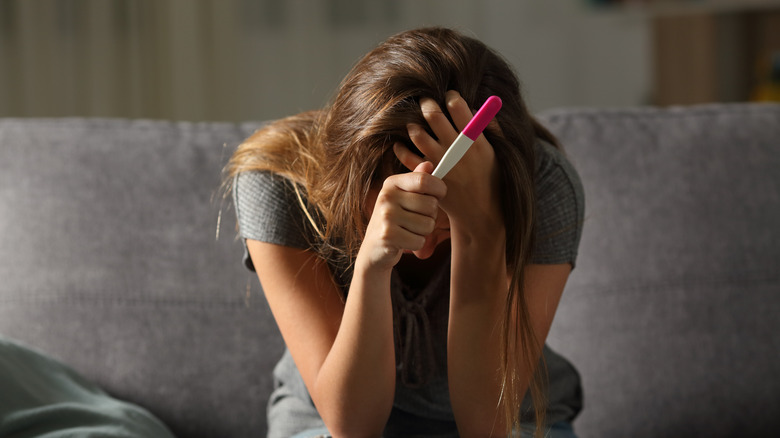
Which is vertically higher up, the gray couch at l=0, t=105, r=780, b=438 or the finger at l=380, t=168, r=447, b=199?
the finger at l=380, t=168, r=447, b=199

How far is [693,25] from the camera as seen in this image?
2.51 meters

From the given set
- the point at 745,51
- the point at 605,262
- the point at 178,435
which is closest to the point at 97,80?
the point at 178,435

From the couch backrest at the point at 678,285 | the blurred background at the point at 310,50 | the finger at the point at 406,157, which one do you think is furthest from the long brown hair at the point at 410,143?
the blurred background at the point at 310,50

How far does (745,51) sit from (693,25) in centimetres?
29

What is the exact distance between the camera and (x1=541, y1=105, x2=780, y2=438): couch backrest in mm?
1011

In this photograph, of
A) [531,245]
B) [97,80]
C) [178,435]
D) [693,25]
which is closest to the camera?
[531,245]

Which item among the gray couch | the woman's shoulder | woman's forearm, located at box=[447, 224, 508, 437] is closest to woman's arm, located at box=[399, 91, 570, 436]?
woman's forearm, located at box=[447, 224, 508, 437]

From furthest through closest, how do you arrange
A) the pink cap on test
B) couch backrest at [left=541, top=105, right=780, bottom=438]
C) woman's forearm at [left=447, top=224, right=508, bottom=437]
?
1. couch backrest at [left=541, top=105, right=780, bottom=438]
2. woman's forearm at [left=447, top=224, right=508, bottom=437]
3. the pink cap on test

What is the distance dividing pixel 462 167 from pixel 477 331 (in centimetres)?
18

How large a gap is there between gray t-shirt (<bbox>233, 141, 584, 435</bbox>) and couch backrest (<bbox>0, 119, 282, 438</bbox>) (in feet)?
0.60

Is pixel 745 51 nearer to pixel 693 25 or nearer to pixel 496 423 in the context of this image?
pixel 693 25

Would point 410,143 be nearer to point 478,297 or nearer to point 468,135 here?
point 468,135

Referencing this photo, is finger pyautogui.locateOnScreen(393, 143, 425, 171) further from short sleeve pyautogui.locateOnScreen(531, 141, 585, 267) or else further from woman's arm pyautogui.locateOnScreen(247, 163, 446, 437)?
short sleeve pyautogui.locateOnScreen(531, 141, 585, 267)

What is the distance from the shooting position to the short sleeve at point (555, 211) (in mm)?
828
